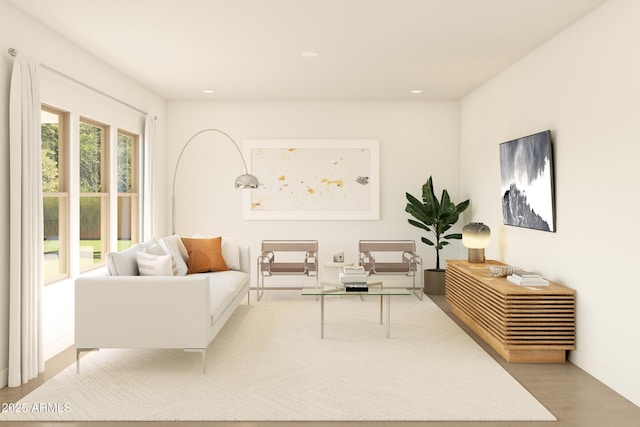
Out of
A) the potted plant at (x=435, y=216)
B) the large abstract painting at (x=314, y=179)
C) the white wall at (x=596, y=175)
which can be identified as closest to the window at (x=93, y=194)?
the large abstract painting at (x=314, y=179)

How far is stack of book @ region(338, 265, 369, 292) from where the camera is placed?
16.8 feet

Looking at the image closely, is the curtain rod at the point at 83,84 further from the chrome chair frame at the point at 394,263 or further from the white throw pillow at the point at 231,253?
the chrome chair frame at the point at 394,263

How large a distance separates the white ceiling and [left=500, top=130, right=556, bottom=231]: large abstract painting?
3.03ft

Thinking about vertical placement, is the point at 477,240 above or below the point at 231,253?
above

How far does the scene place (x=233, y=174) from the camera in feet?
25.4

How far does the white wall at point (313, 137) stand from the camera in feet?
25.2

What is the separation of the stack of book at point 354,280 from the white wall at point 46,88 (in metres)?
2.59

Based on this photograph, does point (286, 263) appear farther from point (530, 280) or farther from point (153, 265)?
point (530, 280)

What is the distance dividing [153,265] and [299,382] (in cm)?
171

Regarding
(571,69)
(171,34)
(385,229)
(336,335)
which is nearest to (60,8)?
(171,34)

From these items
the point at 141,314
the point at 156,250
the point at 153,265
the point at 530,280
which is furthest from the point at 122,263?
the point at 530,280


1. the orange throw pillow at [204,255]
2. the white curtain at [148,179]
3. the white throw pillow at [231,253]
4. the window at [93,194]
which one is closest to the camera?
the window at [93,194]

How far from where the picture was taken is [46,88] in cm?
443

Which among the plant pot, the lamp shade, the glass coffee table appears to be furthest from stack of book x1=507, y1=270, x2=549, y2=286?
the plant pot
